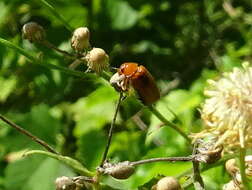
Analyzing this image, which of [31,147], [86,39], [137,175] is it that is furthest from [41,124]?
[86,39]

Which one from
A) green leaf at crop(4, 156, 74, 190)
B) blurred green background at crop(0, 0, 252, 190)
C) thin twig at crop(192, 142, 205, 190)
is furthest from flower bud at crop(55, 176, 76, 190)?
green leaf at crop(4, 156, 74, 190)

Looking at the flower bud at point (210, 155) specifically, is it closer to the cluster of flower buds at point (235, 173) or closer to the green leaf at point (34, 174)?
the cluster of flower buds at point (235, 173)

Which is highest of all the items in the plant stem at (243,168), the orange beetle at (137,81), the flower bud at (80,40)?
the flower bud at (80,40)

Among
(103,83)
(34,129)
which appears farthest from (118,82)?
(34,129)

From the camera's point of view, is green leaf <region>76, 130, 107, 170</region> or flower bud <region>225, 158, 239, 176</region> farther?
green leaf <region>76, 130, 107, 170</region>

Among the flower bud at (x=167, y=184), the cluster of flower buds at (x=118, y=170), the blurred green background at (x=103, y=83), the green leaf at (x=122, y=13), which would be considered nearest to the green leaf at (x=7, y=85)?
the blurred green background at (x=103, y=83)

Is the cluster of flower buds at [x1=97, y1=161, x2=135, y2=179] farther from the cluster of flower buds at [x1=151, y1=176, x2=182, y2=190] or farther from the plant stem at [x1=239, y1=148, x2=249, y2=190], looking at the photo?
the plant stem at [x1=239, y1=148, x2=249, y2=190]

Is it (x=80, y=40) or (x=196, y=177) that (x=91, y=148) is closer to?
(x=80, y=40)
